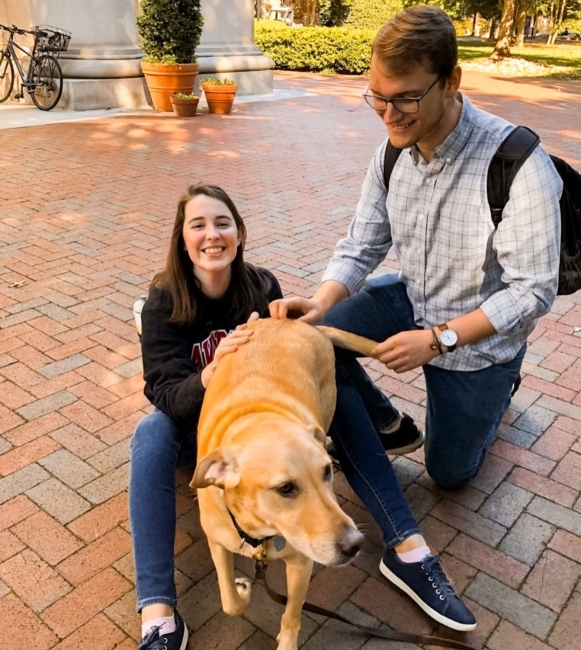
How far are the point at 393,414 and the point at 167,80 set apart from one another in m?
10.7

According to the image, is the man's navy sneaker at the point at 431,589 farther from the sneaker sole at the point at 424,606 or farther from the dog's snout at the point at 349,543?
the dog's snout at the point at 349,543

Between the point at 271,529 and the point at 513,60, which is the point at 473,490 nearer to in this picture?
the point at 271,529

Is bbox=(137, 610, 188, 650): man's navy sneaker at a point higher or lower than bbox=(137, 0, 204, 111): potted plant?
lower

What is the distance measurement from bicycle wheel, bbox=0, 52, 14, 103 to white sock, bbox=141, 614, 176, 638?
1278 cm

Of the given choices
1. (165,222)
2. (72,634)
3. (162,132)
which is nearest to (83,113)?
(162,132)

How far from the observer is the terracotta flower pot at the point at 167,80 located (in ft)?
40.0

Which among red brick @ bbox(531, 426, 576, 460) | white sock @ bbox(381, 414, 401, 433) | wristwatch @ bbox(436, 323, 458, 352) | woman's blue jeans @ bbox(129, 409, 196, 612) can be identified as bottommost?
red brick @ bbox(531, 426, 576, 460)

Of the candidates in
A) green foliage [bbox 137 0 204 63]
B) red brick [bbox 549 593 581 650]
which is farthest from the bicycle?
red brick [bbox 549 593 581 650]

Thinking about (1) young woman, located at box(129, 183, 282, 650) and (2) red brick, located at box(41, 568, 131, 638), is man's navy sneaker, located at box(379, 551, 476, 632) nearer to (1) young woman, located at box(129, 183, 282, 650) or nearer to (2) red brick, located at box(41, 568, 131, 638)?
(1) young woman, located at box(129, 183, 282, 650)

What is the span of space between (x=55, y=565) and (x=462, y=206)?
94.6 inches

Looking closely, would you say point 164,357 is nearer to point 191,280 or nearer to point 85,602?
point 191,280

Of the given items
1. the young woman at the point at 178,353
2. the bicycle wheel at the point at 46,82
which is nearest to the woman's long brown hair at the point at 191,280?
the young woman at the point at 178,353

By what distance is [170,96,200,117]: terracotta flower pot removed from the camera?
12.2 metres

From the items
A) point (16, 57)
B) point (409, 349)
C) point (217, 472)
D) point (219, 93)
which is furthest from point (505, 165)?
point (16, 57)
